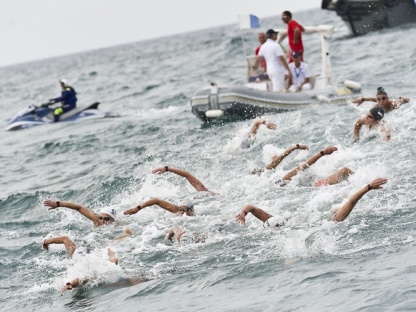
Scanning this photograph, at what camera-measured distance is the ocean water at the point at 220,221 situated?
10.3 m

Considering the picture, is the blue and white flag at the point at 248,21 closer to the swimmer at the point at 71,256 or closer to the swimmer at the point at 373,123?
the swimmer at the point at 373,123

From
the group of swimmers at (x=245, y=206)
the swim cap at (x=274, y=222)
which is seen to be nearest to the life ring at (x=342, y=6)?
the group of swimmers at (x=245, y=206)

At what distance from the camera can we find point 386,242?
36.3 ft

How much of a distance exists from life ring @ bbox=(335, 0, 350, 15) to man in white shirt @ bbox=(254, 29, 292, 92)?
23.2 meters

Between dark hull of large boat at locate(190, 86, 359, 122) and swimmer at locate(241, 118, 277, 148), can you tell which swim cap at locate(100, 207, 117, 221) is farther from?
dark hull of large boat at locate(190, 86, 359, 122)

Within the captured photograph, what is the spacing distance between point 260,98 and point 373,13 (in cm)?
2510

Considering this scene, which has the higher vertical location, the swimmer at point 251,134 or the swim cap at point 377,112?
the swim cap at point 377,112

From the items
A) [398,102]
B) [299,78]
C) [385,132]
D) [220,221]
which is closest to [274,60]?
[299,78]

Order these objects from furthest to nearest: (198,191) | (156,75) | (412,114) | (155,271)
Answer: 1. (156,75)
2. (412,114)
3. (198,191)
4. (155,271)

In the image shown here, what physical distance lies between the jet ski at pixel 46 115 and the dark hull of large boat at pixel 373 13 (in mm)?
18399

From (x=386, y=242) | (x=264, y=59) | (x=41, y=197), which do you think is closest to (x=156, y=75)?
(x=264, y=59)

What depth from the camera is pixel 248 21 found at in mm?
22812

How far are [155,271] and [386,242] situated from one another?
10.2ft

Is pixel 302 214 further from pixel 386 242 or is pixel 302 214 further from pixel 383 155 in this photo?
pixel 383 155
